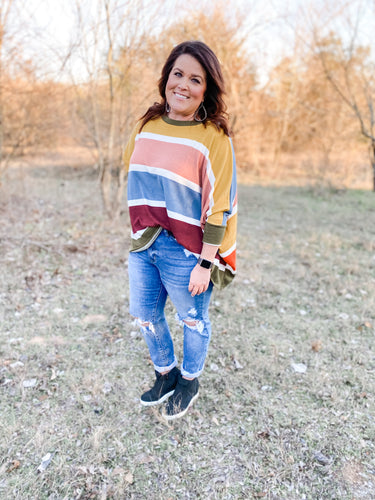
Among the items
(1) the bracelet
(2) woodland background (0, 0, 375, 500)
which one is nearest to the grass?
(2) woodland background (0, 0, 375, 500)

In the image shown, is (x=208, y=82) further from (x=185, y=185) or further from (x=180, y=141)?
(x=185, y=185)

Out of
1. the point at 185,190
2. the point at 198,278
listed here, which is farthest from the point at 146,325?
the point at 185,190

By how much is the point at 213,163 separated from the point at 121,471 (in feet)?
5.39

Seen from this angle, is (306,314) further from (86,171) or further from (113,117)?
(86,171)

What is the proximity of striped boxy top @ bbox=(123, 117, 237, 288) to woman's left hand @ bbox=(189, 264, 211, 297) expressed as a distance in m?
0.07

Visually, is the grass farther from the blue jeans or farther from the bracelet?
the bracelet

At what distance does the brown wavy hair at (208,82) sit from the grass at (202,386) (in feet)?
5.69

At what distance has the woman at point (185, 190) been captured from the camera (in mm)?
1515

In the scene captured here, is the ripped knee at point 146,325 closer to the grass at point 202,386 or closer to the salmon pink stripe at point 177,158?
the grass at point 202,386

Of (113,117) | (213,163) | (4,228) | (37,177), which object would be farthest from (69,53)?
(37,177)

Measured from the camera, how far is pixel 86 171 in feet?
36.9

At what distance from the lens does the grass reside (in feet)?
5.79

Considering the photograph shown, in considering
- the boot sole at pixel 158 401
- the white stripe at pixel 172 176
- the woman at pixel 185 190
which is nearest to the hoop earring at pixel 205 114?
the woman at pixel 185 190

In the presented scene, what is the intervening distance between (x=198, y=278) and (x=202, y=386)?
1149 millimetres
